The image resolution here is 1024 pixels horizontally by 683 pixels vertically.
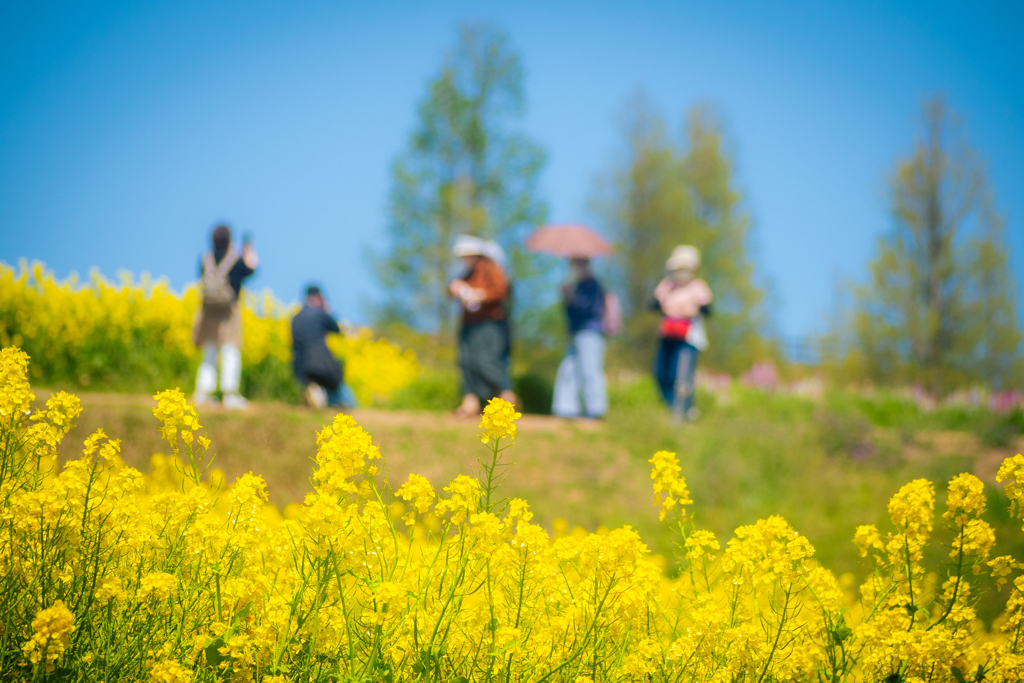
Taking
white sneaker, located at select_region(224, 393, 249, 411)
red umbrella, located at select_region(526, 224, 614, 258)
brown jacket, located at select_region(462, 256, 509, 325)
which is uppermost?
red umbrella, located at select_region(526, 224, 614, 258)

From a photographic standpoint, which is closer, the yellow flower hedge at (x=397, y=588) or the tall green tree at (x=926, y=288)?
the yellow flower hedge at (x=397, y=588)

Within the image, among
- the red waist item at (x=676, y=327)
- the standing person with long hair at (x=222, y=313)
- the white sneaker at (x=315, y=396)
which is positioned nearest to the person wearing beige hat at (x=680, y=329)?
the red waist item at (x=676, y=327)

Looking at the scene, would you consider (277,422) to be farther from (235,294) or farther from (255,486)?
(255,486)

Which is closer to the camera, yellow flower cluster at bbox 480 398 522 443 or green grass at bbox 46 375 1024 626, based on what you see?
yellow flower cluster at bbox 480 398 522 443

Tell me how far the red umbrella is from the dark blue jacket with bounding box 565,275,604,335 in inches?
17.6

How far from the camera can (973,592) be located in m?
2.40

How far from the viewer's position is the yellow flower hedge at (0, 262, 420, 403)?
8656 mm

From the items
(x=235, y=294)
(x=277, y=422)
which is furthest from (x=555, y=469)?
(x=235, y=294)

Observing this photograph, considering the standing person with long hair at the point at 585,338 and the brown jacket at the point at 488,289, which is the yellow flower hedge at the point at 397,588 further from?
the standing person with long hair at the point at 585,338

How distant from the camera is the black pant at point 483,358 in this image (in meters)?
8.13

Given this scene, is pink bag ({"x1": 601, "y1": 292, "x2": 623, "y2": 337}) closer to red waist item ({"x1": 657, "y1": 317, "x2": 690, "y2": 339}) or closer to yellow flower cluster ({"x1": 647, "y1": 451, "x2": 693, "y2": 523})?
red waist item ({"x1": 657, "y1": 317, "x2": 690, "y2": 339})

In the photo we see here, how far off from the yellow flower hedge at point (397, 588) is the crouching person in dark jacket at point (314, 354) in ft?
19.0

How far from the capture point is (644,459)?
289 inches

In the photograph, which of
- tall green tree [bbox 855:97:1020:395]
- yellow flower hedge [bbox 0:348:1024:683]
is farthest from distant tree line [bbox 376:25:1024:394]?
yellow flower hedge [bbox 0:348:1024:683]
